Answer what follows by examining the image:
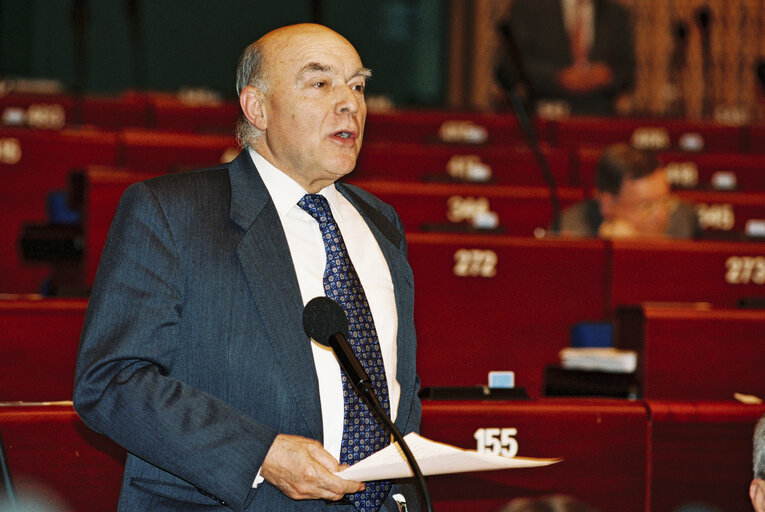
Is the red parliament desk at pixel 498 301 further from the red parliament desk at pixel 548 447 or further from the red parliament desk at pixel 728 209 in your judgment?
the red parliament desk at pixel 728 209

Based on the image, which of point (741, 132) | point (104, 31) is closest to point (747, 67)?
point (741, 132)

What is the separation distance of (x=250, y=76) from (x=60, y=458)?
74 cm

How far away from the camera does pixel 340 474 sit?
4.69 feet

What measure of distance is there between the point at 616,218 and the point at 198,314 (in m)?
2.90

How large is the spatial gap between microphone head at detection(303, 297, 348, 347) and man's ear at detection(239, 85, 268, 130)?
0.45 metres

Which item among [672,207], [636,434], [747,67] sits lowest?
[636,434]

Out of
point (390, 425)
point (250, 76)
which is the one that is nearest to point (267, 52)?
point (250, 76)

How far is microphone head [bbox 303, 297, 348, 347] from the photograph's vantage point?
144 centimetres

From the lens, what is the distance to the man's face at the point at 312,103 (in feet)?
5.65

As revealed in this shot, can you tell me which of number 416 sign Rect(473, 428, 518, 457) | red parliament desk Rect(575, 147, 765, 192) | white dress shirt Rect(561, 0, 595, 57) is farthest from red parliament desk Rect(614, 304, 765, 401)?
white dress shirt Rect(561, 0, 595, 57)

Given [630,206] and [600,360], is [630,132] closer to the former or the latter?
[630,206]

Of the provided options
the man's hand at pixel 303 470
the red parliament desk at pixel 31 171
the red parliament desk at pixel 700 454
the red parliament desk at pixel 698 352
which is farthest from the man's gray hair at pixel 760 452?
the red parliament desk at pixel 31 171

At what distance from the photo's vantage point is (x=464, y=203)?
162 inches

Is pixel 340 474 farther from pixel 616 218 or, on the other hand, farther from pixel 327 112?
pixel 616 218
